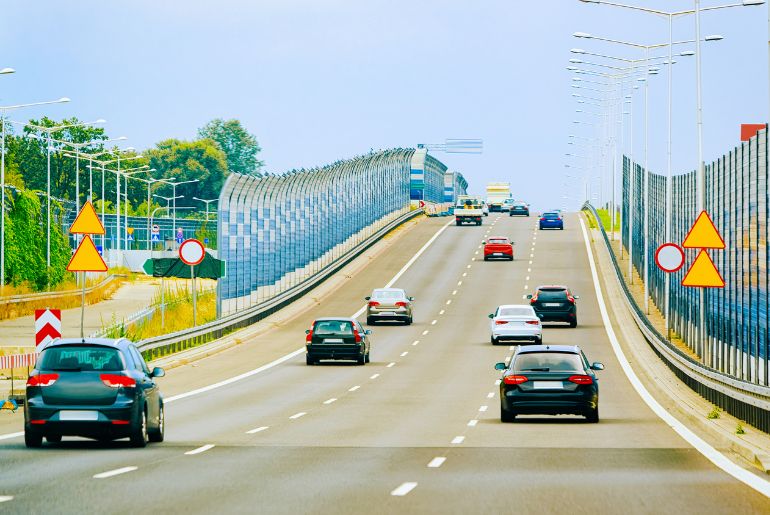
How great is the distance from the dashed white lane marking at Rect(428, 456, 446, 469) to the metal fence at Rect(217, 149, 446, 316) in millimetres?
36833

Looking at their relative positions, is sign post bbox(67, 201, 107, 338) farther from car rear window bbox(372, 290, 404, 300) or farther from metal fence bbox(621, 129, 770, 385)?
car rear window bbox(372, 290, 404, 300)

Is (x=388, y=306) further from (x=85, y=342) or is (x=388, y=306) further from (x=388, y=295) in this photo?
(x=85, y=342)

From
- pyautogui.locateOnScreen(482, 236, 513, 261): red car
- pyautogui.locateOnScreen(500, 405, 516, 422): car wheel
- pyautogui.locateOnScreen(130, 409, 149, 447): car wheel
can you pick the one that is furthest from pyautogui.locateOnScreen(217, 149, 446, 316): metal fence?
pyautogui.locateOnScreen(130, 409, 149, 447): car wheel

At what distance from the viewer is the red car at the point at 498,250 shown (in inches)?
3561

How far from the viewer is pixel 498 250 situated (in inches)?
3561

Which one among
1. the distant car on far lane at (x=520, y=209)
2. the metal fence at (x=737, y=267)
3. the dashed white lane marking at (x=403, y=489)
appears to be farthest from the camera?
the distant car on far lane at (x=520, y=209)

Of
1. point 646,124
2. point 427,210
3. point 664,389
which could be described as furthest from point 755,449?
point 427,210

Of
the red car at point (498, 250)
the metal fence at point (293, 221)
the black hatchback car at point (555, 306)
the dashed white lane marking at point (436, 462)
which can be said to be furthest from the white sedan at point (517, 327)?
the red car at point (498, 250)

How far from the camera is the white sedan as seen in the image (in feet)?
170

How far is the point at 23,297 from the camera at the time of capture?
69438 mm

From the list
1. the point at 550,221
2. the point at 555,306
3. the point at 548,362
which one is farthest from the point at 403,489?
the point at 550,221

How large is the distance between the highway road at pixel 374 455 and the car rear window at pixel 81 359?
1076mm

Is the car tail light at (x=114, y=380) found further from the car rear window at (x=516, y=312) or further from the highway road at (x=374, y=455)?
the car rear window at (x=516, y=312)

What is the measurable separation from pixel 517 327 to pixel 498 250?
38.7 m
